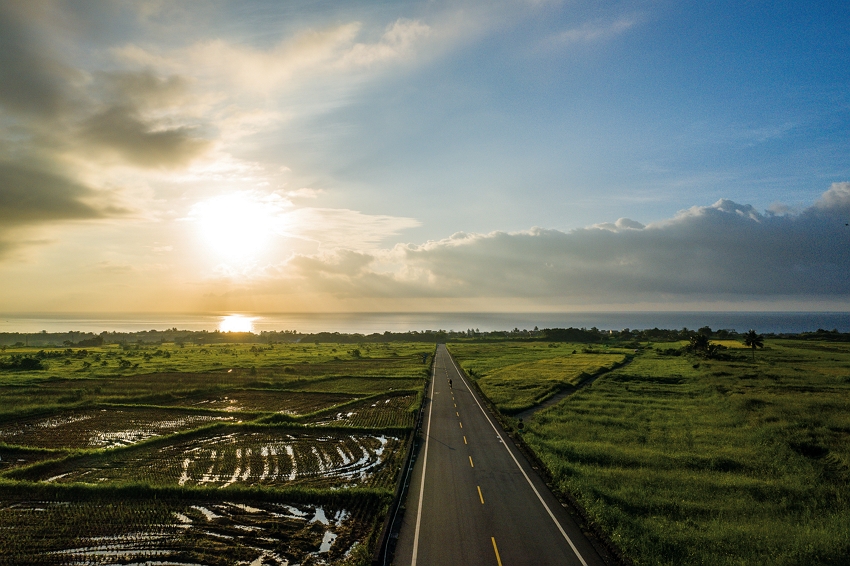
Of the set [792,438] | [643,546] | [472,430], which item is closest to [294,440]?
[472,430]

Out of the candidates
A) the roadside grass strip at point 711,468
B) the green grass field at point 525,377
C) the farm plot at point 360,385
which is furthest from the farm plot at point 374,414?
the roadside grass strip at point 711,468

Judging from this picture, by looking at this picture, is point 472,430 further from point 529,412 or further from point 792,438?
point 792,438

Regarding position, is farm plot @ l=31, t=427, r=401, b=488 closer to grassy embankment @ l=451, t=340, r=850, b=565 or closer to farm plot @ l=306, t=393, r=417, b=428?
farm plot @ l=306, t=393, r=417, b=428

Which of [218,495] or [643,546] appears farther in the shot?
[218,495]

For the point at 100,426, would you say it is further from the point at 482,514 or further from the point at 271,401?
the point at 482,514

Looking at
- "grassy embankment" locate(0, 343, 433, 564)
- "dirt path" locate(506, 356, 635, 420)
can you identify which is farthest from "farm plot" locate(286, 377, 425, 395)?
"dirt path" locate(506, 356, 635, 420)
